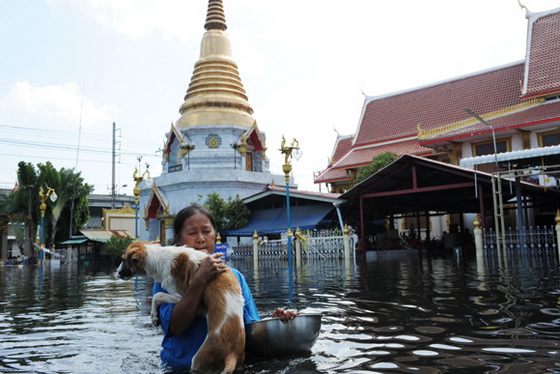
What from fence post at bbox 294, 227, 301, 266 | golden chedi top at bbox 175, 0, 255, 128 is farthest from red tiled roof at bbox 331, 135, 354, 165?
fence post at bbox 294, 227, 301, 266

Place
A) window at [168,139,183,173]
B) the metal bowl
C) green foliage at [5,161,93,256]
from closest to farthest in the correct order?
the metal bowl, window at [168,139,183,173], green foliage at [5,161,93,256]

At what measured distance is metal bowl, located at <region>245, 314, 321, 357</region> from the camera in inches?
149

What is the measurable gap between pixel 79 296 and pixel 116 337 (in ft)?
17.1

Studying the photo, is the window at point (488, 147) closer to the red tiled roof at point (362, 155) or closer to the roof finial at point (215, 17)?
the red tiled roof at point (362, 155)

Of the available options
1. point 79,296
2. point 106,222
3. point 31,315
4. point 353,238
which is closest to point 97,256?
point 106,222

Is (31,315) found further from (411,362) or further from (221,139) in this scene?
(221,139)

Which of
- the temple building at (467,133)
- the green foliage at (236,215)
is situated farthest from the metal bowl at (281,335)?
the green foliage at (236,215)

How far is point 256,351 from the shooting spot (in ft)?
12.7

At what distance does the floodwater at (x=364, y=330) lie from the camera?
3.85 meters

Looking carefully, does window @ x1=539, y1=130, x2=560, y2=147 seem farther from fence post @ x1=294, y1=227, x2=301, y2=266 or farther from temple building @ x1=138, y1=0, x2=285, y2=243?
temple building @ x1=138, y1=0, x2=285, y2=243

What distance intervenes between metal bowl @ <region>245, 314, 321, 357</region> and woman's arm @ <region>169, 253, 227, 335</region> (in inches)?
22.5

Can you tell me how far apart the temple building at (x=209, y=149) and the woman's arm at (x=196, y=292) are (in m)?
27.3

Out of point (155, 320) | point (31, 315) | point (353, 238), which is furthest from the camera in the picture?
point (353, 238)

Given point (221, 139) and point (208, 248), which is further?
point (221, 139)
